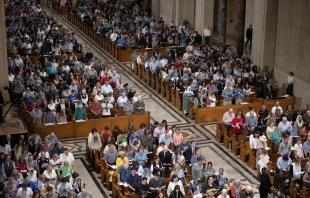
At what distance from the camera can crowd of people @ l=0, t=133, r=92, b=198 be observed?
14328 millimetres

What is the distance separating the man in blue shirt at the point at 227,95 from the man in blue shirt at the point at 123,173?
297 inches

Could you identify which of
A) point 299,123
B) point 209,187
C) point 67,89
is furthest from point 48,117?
point 299,123

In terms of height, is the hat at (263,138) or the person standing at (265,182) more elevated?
the hat at (263,138)

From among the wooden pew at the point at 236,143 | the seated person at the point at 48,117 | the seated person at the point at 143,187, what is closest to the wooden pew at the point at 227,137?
the wooden pew at the point at 236,143

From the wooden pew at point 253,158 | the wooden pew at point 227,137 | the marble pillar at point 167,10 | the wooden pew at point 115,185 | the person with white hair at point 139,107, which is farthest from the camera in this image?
the marble pillar at point 167,10

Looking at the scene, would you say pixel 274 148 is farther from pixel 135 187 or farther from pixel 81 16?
pixel 81 16

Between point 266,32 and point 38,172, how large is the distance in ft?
44.2

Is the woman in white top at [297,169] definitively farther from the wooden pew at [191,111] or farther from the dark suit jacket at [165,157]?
the wooden pew at [191,111]

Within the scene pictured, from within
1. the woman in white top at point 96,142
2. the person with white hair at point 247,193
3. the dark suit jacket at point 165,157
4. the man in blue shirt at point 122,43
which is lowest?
the person with white hair at point 247,193

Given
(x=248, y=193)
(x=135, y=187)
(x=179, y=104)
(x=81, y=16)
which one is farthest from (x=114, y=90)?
(x=81, y=16)

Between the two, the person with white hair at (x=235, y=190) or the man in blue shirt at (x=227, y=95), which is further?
the man in blue shirt at (x=227, y=95)

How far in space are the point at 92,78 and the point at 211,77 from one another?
490cm

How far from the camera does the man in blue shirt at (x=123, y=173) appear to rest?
15.2 metres

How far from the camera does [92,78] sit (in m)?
23.3
